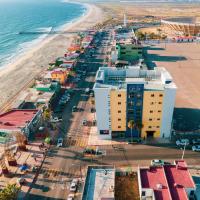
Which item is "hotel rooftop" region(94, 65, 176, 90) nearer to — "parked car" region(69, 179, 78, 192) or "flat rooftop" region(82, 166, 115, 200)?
"flat rooftop" region(82, 166, 115, 200)

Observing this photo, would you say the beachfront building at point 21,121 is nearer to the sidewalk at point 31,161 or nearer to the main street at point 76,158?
the sidewalk at point 31,161

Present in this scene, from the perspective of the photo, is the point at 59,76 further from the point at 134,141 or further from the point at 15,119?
the point at 134,141

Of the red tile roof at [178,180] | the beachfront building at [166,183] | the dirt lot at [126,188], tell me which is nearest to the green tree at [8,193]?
the dirt lot at [126,188]

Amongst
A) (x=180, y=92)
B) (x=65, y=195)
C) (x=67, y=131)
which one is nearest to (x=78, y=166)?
(x=65, y=195)

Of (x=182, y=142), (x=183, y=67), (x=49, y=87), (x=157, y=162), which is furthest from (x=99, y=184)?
(x=183, y=67)

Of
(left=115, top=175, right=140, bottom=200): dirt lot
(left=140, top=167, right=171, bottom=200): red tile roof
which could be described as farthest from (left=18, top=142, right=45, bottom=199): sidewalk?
(left=140, top=167, right=171, bottom=200): red tile roof
